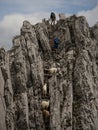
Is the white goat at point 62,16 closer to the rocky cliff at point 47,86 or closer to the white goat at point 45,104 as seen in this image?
the rocky cliff at point 47,86

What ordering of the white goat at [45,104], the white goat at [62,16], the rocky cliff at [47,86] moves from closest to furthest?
1. the white goat at [45,104]
2. the rocky cliff at [47,86]
3. the white goat at [62,16]

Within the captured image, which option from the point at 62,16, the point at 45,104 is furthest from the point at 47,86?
the point at 62,16

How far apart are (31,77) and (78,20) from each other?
46.4ft

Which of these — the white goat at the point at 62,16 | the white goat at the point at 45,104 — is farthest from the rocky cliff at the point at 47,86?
the white goat at the point at 62,16

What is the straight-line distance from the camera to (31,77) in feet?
222

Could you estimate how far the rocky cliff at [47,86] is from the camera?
65.3 m

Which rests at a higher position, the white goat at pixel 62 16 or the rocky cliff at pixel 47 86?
the white goat at pixel 62 16

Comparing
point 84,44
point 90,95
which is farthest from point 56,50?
point 90,95

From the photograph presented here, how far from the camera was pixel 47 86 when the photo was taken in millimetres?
67000

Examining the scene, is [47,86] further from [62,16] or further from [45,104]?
[62,16]

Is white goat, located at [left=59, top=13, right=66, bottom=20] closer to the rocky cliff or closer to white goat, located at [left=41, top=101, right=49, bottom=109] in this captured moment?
the rocky cliff

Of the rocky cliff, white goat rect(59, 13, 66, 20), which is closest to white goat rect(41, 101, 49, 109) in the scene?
the rocky cliff

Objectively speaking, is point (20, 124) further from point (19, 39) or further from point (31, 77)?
point (19, 39)

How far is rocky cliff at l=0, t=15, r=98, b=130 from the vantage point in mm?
65312
